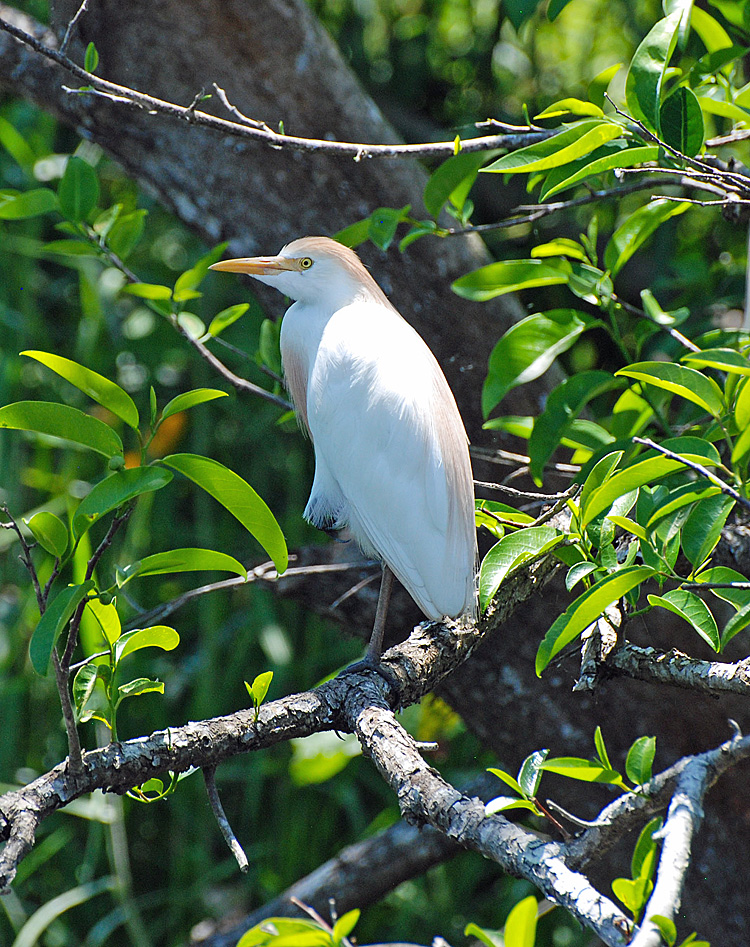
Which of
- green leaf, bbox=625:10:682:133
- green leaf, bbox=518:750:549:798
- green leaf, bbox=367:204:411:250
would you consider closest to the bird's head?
green leaf, bbox=367:204:411:250

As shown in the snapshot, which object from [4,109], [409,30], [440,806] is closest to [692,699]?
[440,806]

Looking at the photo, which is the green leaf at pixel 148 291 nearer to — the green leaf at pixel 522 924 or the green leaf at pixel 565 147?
the green leaf at pixel 565 147

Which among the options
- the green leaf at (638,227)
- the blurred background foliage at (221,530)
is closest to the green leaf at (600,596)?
the green leaf at (638,227)

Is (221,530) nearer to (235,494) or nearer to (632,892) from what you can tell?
(235,494)

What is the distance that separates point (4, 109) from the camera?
1.91m

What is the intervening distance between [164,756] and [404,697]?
28 centimetres

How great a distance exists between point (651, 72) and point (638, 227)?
0.67ft

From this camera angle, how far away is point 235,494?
0.60 meters

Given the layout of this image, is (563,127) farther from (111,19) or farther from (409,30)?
(409,30)

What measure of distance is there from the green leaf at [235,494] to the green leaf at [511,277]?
0.35m

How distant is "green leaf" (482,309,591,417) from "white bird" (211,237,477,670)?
139 millimetres

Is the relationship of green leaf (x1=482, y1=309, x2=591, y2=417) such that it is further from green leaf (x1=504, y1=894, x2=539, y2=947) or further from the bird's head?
green leaf (x1=504, y1=894, x2=539, y2=947)

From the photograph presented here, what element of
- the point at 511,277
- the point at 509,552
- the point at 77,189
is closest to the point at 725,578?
the point at 509,552

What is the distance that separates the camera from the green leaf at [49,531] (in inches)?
21.8
